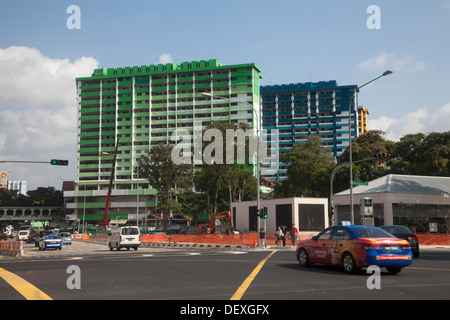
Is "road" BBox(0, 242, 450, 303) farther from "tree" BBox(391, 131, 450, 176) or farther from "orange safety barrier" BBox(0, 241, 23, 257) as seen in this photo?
"tree" BBox(391, 131, 450, 176)

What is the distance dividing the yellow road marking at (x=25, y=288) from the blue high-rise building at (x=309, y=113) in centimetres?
11968

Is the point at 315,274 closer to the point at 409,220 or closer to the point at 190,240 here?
the point at 190,240

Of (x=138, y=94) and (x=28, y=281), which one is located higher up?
(x=138, y=94)

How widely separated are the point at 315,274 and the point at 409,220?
35947 mm

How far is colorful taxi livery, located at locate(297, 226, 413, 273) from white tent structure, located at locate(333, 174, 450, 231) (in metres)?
32.1

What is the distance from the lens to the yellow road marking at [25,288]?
358 inches

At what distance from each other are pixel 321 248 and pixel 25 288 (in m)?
8.77

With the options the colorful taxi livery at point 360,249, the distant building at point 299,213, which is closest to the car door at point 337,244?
the colorful taxi livery at point 360,249

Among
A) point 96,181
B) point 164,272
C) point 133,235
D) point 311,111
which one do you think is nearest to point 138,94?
point 96,181

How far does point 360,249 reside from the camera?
508 inches

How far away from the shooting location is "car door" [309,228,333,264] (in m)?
14.4

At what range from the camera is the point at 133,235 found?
107 ft

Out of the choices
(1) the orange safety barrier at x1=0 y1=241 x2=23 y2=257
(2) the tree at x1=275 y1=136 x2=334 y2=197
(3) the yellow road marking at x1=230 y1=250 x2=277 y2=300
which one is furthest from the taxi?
(2) the tree at x1=275 y1=136 x2=334 y2=197

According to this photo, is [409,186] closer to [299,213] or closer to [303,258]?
[299,213]
